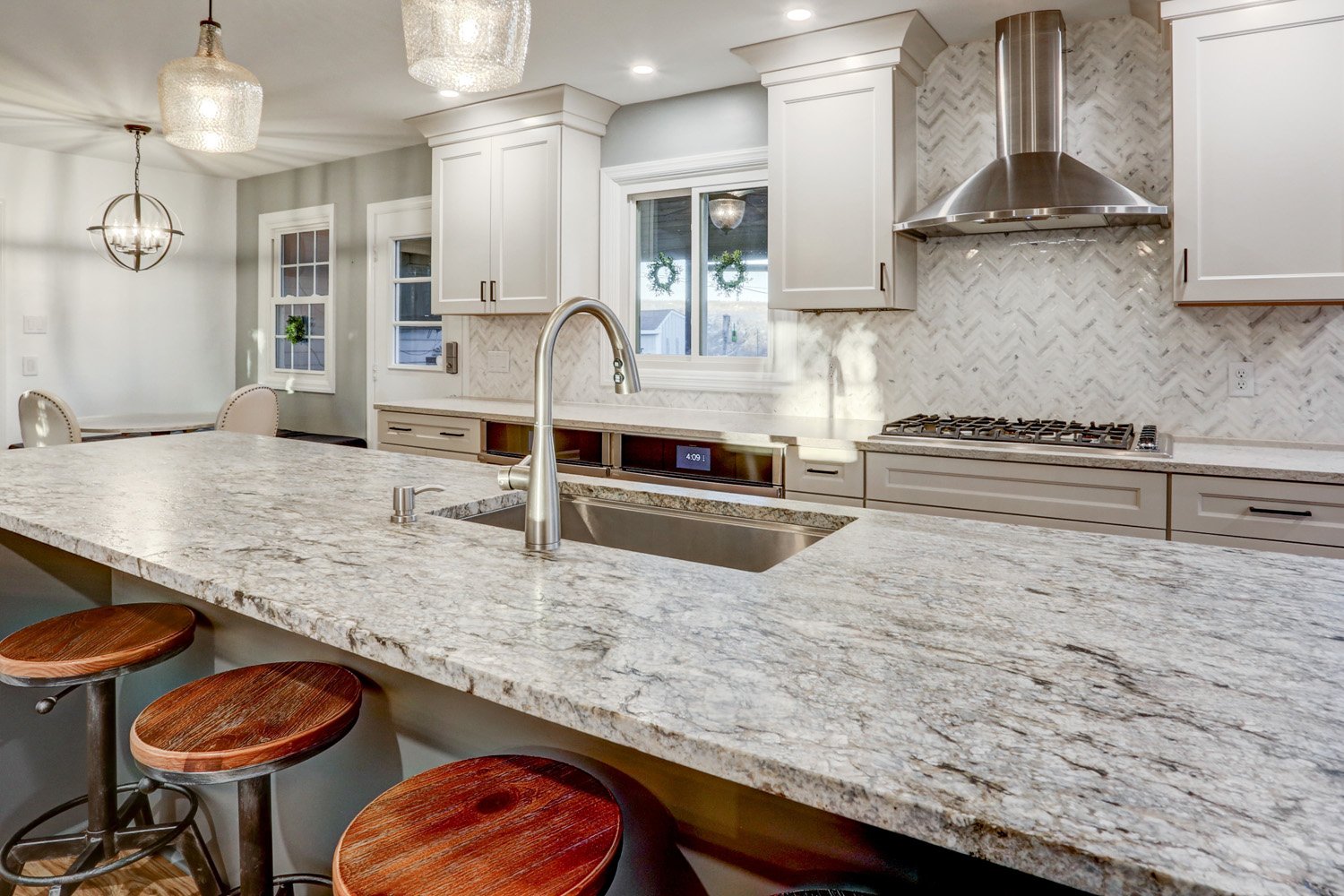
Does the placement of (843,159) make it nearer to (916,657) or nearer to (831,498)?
(831,498)

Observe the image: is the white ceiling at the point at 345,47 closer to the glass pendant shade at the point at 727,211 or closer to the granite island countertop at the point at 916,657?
the glass pendant shade at the point at 727,211

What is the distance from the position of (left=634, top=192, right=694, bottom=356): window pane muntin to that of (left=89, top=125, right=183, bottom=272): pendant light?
2.96m

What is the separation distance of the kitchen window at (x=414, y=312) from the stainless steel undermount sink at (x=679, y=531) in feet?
11.9

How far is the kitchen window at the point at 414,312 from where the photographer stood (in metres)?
5.35

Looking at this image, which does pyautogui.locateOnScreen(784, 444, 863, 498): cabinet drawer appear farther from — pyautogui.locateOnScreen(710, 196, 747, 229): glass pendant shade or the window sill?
pyautogui.locateOnScreen(710, 196, 747, 229): glass pendant shade

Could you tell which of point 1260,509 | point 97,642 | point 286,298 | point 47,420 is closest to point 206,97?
point 97,642

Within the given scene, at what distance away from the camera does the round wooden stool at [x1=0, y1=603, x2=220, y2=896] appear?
60.1 inches

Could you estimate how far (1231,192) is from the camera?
2689mm

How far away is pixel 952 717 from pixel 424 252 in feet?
17.0

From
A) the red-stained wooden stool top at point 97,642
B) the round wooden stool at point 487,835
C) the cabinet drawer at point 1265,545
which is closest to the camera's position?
the round wooden stool at point 487,835

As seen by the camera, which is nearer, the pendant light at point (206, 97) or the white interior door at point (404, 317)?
the pendant light at point (206, 97)

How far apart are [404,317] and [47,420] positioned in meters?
2.03

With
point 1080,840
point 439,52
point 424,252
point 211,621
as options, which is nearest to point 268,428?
point 424,252

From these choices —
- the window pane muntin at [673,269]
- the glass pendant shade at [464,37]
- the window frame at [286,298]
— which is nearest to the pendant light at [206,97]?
the glass pendant shade at [464,37]
